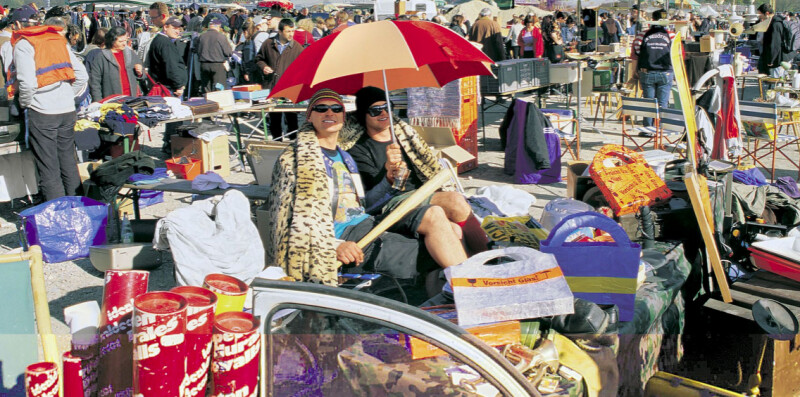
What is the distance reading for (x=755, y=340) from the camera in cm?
331

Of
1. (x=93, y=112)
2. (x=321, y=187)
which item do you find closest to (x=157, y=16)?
(x=93, y=112)

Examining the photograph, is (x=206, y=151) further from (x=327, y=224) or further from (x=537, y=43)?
(x=537, y=43)

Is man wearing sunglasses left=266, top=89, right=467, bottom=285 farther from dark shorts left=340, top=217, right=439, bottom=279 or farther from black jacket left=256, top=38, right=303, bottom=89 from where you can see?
black jacket left=256, top=38, right=303, bottom=89

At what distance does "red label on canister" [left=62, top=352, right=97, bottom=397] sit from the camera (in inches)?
71.2

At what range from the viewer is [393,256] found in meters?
3.95

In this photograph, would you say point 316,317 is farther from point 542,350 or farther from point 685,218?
point 685,218

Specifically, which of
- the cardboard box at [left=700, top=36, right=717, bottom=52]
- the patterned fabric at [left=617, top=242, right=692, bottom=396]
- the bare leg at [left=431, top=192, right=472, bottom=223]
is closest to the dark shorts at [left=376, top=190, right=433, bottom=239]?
the bare leg at [left=431, top=192, right=472, bottom=223]

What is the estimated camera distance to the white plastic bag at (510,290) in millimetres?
2752

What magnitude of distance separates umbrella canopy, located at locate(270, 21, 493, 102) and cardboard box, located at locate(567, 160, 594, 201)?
0.98 m

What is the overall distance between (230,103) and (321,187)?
5.14m

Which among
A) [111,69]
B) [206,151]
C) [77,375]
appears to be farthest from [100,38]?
[77,375]

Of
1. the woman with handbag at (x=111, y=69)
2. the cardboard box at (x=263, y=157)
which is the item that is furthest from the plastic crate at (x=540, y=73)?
the woman with handbag at (x=111, y=69)

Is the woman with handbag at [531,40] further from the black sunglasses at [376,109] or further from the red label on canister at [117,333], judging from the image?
the red label on canister at [117,333]

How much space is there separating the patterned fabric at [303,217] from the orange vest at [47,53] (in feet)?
10.8
